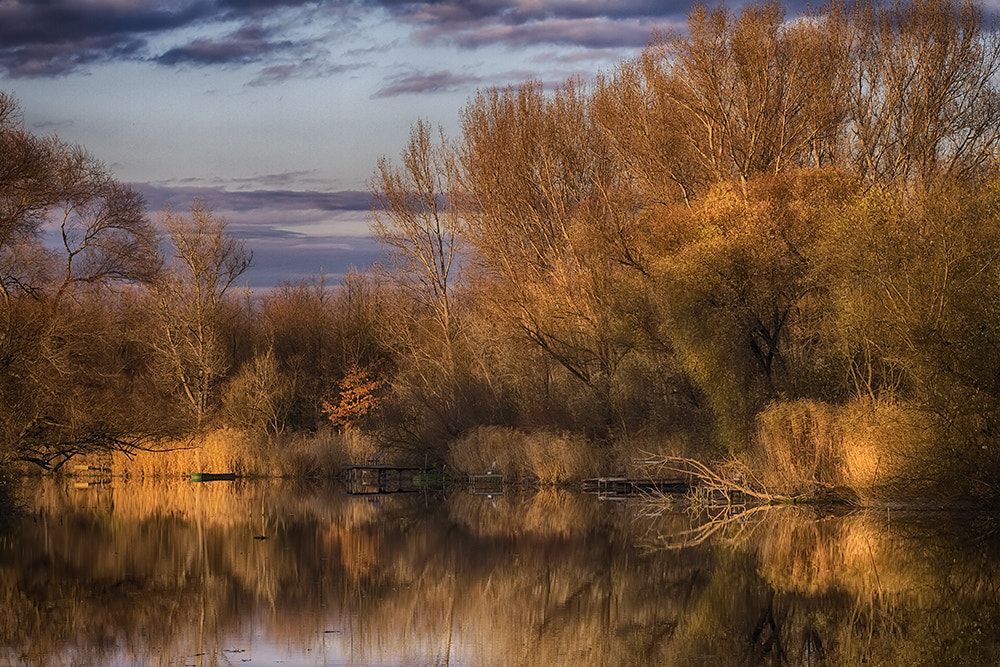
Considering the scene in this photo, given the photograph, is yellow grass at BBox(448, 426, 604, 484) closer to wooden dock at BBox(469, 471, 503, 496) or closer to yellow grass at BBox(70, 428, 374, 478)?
wooden dock at BBox(469, 471, 503, 496)

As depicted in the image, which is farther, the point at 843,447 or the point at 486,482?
the point at 486,482

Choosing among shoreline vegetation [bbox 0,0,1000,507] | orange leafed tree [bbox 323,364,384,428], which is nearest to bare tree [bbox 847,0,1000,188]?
shoreline vegetation [bbox 0,0,1000,507]

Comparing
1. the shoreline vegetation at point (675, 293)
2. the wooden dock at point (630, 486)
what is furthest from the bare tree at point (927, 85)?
the wooden dock at point (630, 486)

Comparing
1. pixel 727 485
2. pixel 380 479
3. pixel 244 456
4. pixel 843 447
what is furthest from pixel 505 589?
pixel 244 456

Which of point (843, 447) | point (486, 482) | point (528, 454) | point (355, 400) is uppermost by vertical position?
point (843, 447)

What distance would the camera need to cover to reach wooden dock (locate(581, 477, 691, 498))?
28859 millimetres

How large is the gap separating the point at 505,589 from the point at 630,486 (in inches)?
625

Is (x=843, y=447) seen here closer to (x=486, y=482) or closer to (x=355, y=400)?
(x=486, y=482)

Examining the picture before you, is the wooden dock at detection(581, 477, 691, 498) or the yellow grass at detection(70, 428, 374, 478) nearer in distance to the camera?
the wooden dock at detection(581, 477, 691, 498)

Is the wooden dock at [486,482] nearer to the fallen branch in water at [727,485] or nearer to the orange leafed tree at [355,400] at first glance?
the fallen branch in water at [727,485]

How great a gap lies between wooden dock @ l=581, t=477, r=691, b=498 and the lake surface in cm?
423

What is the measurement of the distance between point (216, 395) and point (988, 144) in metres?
28.4

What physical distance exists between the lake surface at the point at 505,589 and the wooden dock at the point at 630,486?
4231 mm

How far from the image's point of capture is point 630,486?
30469 mm
